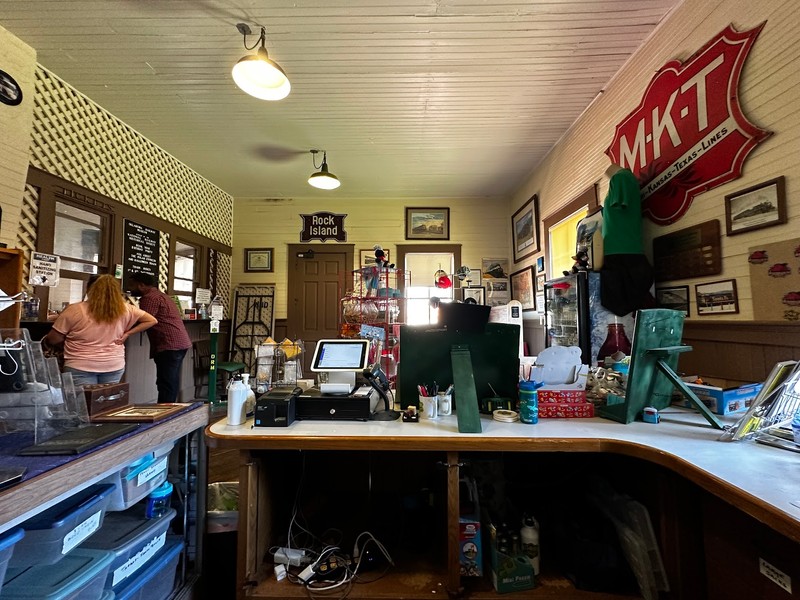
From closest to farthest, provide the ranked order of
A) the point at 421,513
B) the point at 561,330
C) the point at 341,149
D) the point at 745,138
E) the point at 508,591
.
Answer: the point at 508,591 < the point at 421,513 < the point at 745,138 < the point at 561,330 < the point at 341,149

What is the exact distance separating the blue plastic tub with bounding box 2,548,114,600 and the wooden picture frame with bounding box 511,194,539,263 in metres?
4.66

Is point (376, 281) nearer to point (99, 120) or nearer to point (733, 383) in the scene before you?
point (733, 383)

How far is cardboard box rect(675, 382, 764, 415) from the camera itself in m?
1.45

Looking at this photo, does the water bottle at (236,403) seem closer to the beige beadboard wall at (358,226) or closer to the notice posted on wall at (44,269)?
the notice posted on wall at (44,269)

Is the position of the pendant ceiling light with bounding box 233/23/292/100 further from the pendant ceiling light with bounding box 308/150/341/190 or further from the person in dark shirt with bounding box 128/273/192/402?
the person in dark shirt with bounding box 128/273/192/402

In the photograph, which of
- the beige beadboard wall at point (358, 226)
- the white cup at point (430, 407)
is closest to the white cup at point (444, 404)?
the white cup at point (430, 407)

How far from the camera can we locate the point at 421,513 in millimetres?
1653

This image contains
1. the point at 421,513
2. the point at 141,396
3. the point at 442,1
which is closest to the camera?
the point at 421,513

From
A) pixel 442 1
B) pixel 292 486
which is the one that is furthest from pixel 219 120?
pixel 292 486

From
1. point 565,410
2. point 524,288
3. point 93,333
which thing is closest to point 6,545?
point 565,410

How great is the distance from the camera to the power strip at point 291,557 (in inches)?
56.1

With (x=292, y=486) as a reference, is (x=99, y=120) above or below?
above

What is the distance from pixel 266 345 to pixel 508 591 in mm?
1672

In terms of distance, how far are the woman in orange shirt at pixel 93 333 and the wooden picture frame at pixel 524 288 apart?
453cm
